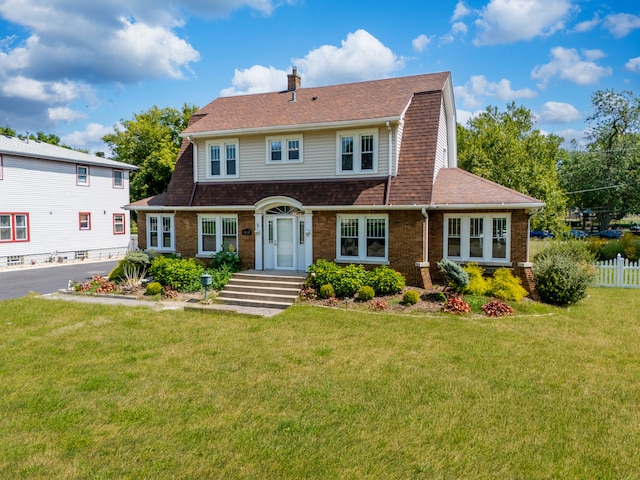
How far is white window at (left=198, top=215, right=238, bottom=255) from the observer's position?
686 inches

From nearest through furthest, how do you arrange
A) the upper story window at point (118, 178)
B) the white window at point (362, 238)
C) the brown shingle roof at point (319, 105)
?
the white window at point (362, 238) → the brown shingle roof at point (319, 105) → the upper story window at point (118, 178)

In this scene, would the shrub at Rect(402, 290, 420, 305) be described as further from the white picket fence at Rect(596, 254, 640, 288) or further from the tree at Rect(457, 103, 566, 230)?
the tree at Rect(457, 103, 566, 230)

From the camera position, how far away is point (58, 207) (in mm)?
27406

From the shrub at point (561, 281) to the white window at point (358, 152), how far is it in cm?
667

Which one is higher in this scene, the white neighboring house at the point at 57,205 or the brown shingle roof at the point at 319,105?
the brown shingle roof at the point at 319,105

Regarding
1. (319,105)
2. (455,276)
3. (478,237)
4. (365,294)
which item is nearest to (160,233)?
(319,105)

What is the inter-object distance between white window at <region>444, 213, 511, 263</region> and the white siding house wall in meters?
23.5

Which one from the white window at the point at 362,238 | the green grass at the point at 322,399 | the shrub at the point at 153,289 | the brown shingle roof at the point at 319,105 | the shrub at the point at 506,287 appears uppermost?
the brown shingle roof at the point at 319,105

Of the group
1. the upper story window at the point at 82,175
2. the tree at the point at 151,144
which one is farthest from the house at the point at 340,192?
the tree at the point at 151,144

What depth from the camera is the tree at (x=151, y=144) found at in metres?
38.7

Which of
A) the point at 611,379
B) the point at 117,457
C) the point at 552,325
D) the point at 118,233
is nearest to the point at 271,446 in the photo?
the point at 117,457

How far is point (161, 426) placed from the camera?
6.06 metres

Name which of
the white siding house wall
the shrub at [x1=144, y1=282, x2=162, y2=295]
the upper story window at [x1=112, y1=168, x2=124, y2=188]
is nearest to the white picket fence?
the shrub at [x1=144, y1=282, x2=162, y2=295]

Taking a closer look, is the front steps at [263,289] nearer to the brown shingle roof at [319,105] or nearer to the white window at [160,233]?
the white window at [160,233]
